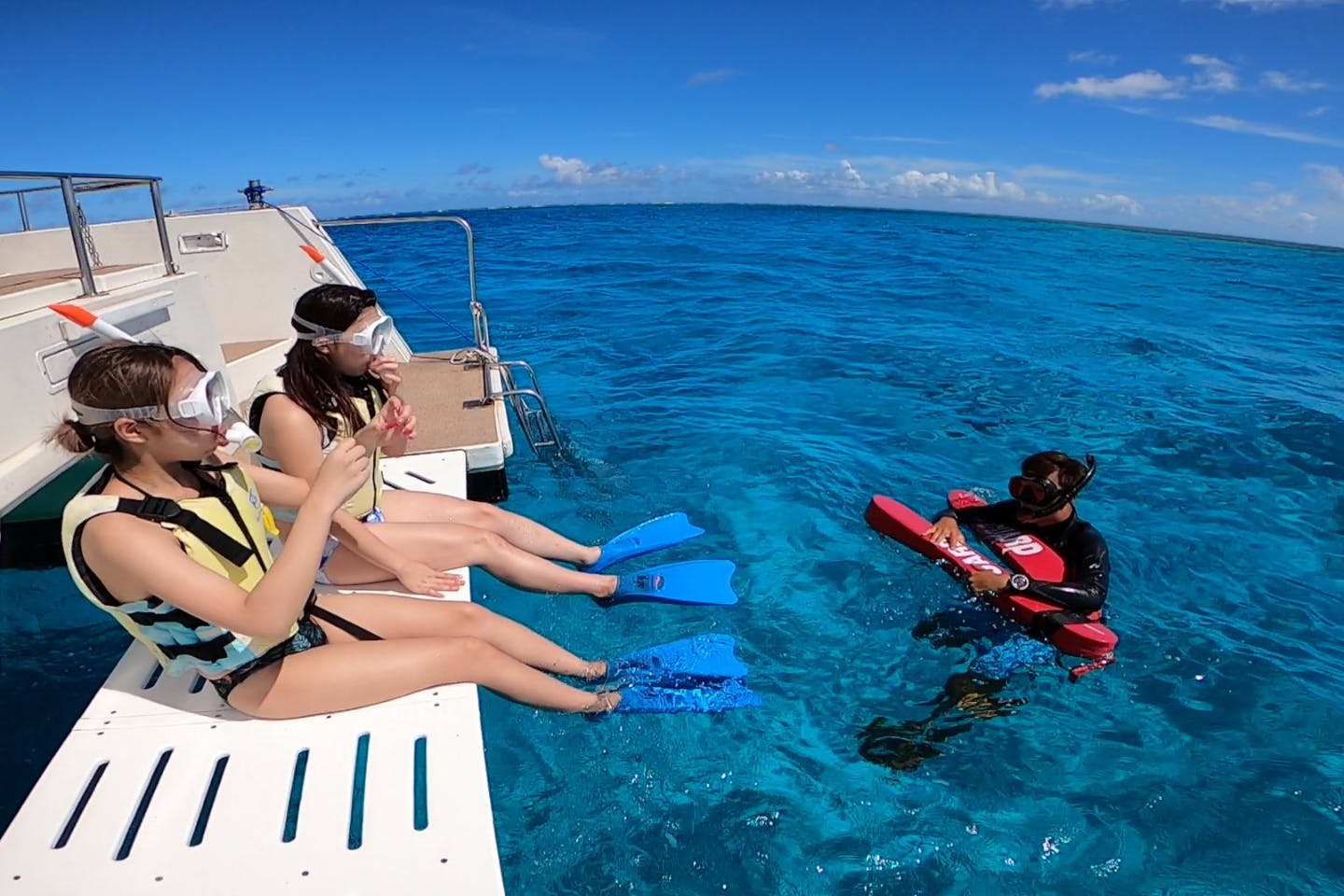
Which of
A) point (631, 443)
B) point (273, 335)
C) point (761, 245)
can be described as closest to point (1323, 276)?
point (761, 245)

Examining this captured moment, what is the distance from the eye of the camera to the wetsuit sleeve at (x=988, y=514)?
15.2ft

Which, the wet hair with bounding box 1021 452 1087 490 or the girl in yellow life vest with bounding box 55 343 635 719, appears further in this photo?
the wet hair with bounding box 1021 452 1087 490

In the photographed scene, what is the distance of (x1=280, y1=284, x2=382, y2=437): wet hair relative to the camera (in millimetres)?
3188

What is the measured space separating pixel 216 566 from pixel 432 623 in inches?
Result: 36.5

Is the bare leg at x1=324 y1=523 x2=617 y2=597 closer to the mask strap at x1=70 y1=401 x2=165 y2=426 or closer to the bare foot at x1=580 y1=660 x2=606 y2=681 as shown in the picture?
the bare foot at x1=580 y1=660 x2=606 y2=681

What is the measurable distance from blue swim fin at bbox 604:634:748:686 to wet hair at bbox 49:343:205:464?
89.9 inches

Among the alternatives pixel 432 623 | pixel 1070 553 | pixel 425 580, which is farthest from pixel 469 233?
pixel 1070 553

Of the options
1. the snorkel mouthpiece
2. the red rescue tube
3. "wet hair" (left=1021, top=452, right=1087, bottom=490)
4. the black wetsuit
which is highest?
the snorkel mouthpiece

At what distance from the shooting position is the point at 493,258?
77.8ft

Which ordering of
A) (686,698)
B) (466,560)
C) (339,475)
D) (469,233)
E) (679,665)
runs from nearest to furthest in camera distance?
(339,475), (686,698), (679,665), (466,560), (469,233)

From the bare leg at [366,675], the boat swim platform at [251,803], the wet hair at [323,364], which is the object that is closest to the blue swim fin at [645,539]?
the bare leg at [366,675]

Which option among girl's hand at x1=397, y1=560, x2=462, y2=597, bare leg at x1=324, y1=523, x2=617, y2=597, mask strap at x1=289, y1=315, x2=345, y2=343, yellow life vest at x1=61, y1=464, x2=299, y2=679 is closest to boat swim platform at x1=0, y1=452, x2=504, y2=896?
yellow life vest at x1=61, y1=464, x2=299, y2=679

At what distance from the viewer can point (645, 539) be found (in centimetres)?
511

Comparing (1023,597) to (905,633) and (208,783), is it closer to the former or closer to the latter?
(905,633)
